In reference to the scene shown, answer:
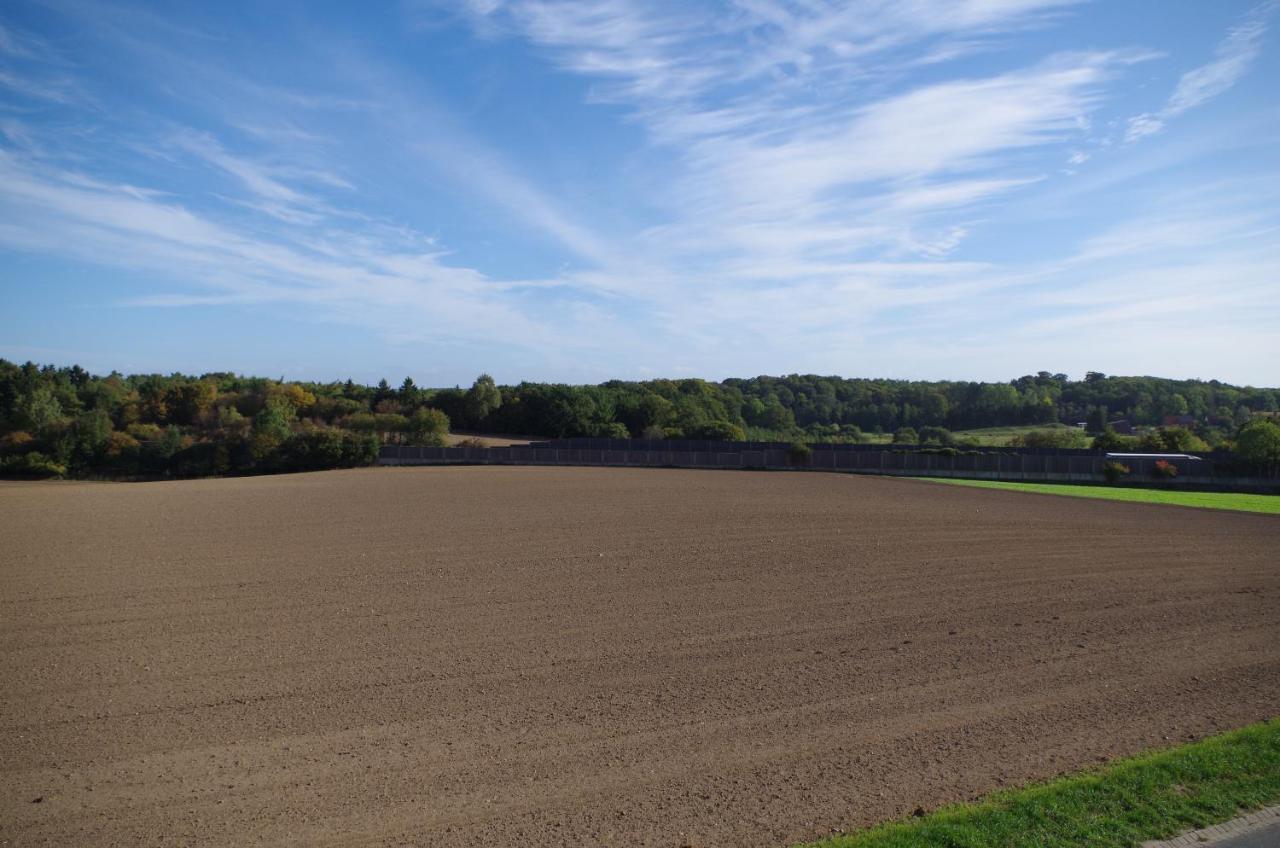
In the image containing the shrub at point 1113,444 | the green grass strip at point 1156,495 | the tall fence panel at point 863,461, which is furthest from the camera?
the shrub at point 1113,444

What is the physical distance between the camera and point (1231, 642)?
44.7 ft

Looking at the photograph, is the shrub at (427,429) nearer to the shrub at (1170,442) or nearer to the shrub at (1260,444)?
the shrub at (1170,442)

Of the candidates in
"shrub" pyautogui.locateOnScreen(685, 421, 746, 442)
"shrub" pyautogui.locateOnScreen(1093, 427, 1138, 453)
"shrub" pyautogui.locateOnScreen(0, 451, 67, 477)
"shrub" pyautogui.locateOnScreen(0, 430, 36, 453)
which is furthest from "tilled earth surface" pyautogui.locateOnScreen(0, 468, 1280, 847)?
"shrub" pyautogui.locateOnScreen(685, 421, 746, 442)

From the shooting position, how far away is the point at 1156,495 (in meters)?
44.0

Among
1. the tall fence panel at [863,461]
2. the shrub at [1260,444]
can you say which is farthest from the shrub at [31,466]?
the shrub at [1260,444]

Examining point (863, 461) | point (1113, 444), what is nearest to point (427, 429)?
point (863, 461)

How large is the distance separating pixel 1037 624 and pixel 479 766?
11.3 metres

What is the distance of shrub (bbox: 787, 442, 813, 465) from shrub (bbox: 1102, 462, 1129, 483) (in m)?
19.5

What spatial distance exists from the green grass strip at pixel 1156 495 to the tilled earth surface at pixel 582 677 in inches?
616

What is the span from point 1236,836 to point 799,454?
53.3 meters

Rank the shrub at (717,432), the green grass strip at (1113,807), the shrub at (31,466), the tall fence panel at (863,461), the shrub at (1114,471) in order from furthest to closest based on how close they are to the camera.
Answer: the shrub at (717,432) < the shrub at (31,466) < the tall fence panel at (863,461) < the shrub at (1114,471) < the green grass strip at (1113,807)

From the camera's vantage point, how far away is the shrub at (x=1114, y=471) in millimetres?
49531

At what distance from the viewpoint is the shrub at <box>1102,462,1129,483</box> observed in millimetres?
49531

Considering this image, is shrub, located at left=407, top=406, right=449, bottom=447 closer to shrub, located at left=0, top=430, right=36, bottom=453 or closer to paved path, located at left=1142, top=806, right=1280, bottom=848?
shrub, located at left=0, top=430, right=36, bottom=453
